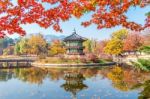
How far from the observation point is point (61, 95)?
1956cm

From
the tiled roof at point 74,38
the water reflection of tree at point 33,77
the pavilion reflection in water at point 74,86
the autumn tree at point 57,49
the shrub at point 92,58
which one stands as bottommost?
the pavilion reflection in water at point 74,86

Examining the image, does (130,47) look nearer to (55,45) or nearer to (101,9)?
(55,45)

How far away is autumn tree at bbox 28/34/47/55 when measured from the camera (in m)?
79.1

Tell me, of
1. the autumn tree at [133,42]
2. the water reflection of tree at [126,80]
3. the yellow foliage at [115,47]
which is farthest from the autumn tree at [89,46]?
the water reflection of tree at [126,80]

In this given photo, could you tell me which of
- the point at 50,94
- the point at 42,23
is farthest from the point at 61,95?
the point at 42,23

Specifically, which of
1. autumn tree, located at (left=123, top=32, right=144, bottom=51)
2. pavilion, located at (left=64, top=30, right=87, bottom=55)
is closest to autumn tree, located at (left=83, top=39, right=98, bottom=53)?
pavilion, located at (left=64, top=30, right=87, bottom=55)

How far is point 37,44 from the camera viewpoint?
79.3 metres

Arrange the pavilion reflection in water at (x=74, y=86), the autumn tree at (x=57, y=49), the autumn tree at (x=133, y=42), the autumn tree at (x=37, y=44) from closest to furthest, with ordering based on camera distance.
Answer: the pavilion reflection in water at (x=74, y=86) < the autumn tree at (x=133, y=42) < the autumn tree at (x=57, y=49) < the autumn tree at (x=37, y=44)

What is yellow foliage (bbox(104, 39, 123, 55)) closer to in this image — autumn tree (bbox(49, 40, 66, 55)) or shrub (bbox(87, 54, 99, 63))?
shrub (bbox(87, 54, 99, 63))

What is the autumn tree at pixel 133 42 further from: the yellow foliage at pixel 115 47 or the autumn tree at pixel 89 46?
the autumn tree at pixel 89 46

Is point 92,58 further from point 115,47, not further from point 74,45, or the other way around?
point 115,47

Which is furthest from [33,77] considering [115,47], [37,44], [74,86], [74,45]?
[37,44]

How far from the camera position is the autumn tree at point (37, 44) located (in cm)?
7912

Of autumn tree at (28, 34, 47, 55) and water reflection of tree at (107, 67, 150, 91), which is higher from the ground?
autumn tree at (28, 34, 47, 55)
